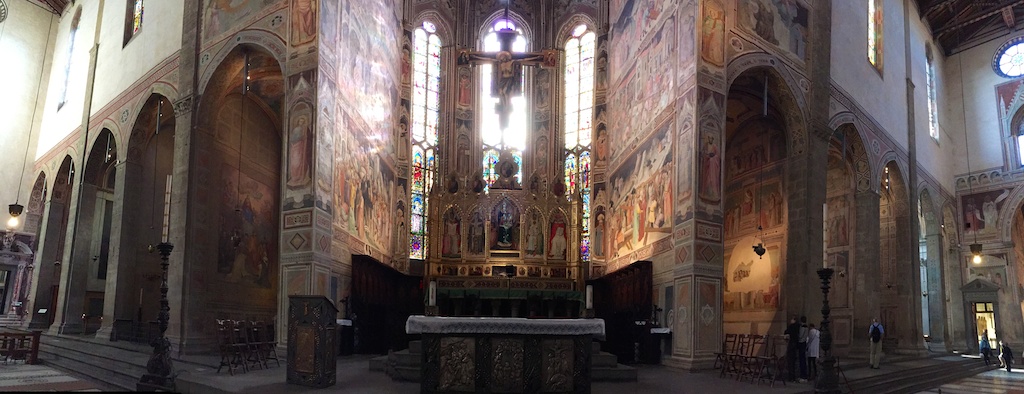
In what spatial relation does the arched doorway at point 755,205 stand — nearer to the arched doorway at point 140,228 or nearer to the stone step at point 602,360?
the stone step at point 602,360

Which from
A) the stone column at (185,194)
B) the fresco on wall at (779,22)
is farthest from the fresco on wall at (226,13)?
the fresco on wall at (779,22)

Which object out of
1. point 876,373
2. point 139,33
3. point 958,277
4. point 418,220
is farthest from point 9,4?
point 958,277

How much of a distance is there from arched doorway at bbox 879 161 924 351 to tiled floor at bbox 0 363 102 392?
76.6ft

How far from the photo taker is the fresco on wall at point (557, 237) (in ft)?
84.4

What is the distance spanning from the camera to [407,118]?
27.9 metres

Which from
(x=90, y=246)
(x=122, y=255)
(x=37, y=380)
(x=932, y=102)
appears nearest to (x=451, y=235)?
(x=122, y=255)

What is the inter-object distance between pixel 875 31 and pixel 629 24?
886 centimetres

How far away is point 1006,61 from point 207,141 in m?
30.7

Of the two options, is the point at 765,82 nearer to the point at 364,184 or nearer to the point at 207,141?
the point at 364,184

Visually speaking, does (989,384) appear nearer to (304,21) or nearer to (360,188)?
(360,188)

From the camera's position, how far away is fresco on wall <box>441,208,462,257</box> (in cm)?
2567

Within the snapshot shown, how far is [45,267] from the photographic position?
2473 centimetres

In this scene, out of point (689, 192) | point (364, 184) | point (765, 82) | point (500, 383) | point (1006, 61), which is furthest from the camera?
point (1006, 61)

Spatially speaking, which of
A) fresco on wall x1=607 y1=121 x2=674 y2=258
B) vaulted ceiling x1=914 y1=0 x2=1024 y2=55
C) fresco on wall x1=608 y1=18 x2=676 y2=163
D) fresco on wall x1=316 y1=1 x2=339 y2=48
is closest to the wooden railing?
fresco on wall x1=316 y1=1 x2=339 y2=48
